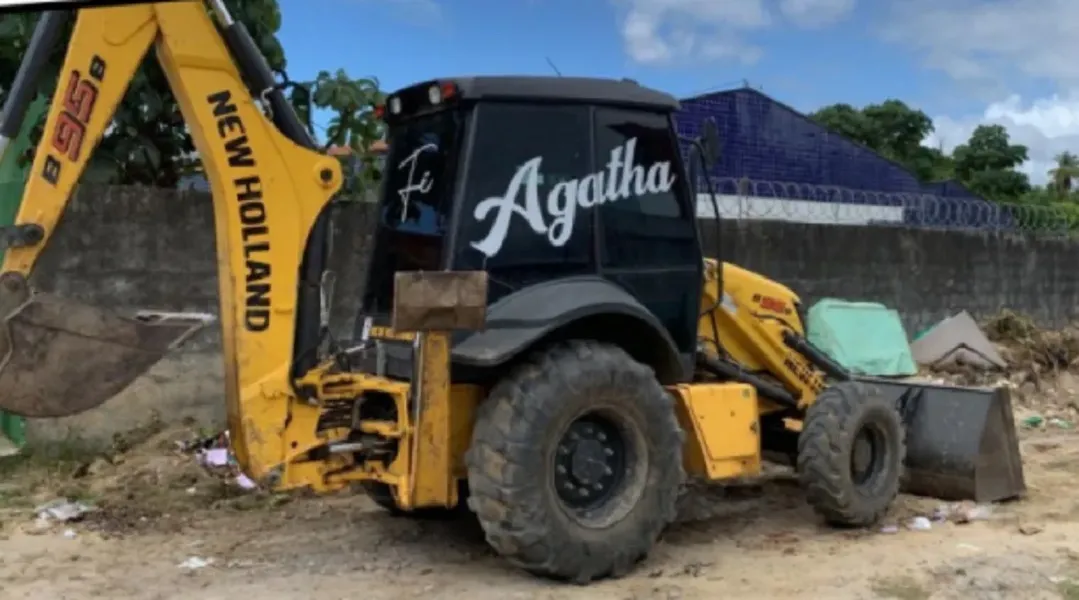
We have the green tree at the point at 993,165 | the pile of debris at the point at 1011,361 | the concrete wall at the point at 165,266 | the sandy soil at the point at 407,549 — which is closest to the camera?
the sandy soil at the point at 407,549

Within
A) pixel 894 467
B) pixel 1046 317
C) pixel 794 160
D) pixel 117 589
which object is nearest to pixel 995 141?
pixel 794 160

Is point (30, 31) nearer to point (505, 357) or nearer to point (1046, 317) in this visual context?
point (505, 357)

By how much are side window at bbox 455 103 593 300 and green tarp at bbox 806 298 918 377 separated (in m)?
5.69

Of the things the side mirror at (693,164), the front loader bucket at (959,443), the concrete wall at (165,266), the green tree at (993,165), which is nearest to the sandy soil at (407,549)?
the front loader bucket at (959,443)

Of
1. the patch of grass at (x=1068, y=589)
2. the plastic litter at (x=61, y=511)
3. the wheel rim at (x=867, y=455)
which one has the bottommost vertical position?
the patch of grass at (x=1068, y=589)

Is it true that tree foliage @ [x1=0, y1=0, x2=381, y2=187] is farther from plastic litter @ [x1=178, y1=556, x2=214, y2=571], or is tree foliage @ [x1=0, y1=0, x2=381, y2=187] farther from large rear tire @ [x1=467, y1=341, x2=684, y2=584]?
large rear tire @ [x1=467, y1=341, x2=684, y2=584]

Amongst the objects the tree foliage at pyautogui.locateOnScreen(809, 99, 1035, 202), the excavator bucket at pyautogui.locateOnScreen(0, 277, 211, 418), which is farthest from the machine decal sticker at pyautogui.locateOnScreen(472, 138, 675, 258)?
the tree foliage at pyautogui.locateOnScreen(809, 99, 1035, 202)

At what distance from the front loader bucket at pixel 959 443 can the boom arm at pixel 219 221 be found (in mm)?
3616

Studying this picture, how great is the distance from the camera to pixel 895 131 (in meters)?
43.8

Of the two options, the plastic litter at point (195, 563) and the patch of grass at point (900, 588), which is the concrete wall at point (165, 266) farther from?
the patch of grass at point (900, 588)

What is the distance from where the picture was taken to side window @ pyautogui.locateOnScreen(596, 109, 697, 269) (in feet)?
18.4

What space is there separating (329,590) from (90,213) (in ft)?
11.7

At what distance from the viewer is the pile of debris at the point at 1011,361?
11484 millimetres

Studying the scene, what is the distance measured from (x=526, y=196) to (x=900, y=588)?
2344 mm
